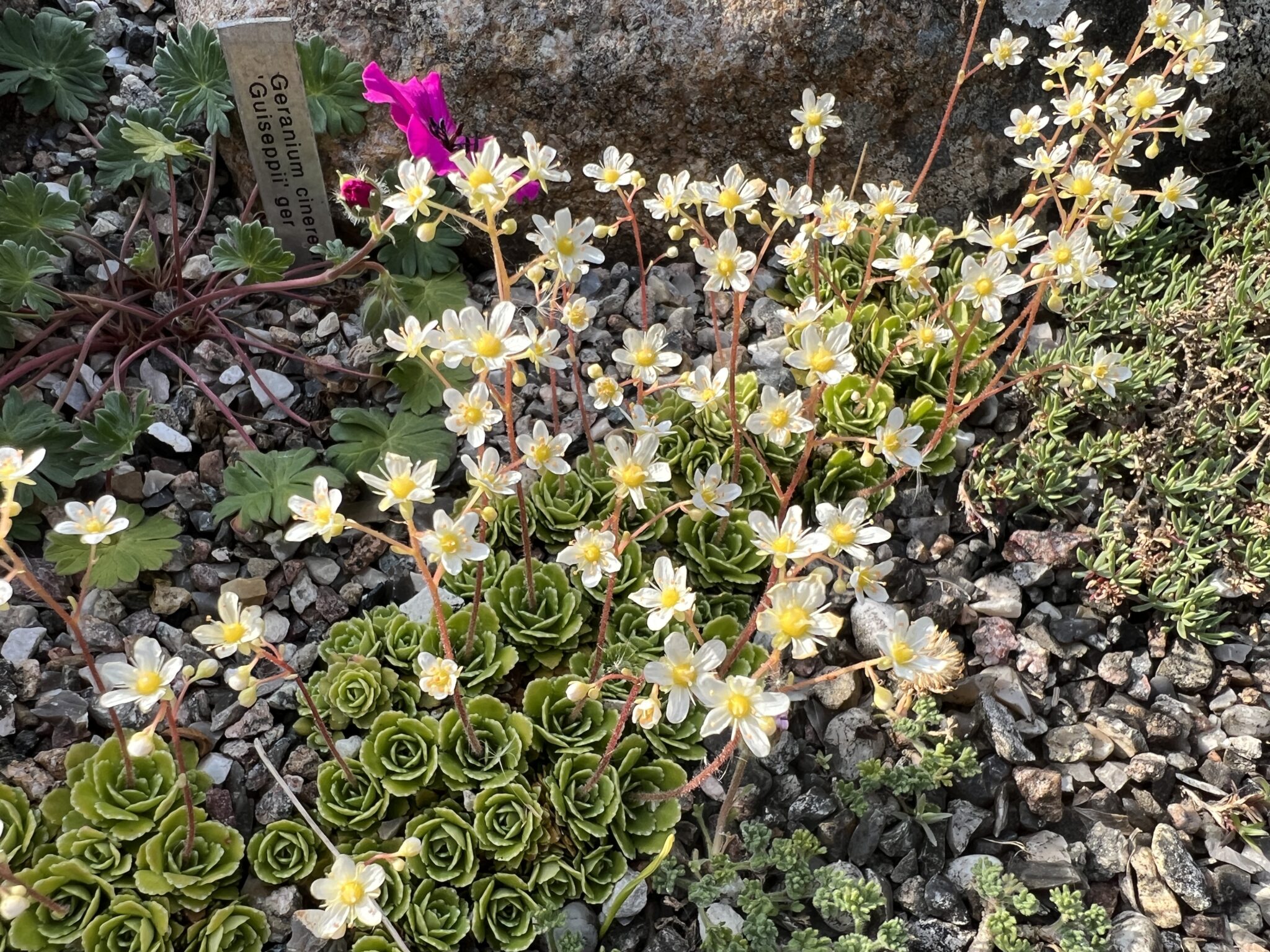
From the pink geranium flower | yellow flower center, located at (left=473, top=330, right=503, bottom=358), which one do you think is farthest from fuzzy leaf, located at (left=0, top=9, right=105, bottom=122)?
yellow flower center, located at (left=473, top=330, right=503, bottom=358)

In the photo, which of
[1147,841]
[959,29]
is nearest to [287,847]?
[1147,841]

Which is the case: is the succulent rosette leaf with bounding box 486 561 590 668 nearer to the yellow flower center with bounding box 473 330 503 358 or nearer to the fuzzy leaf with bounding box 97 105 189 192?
the yellow flower center with bounding box 473 330 503 358

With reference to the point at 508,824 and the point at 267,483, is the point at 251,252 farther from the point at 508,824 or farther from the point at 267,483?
the point at 508,824

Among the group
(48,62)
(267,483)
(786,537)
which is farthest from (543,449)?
(48,62)

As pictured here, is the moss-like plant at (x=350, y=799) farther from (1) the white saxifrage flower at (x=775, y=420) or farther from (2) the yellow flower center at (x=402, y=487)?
(1) the white saxifrage flower at (x=775, y=420)

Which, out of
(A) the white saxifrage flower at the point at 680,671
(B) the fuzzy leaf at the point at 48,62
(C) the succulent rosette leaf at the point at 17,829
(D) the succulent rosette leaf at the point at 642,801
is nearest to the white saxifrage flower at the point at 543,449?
(A) the white saxifrage flower at the point at 680,671

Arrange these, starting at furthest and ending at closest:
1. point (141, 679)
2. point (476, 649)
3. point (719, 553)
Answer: point (719, 553)
point (476, 649)
point (141, 679)
